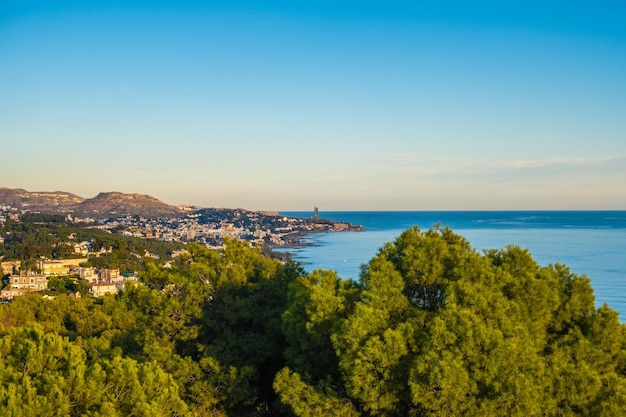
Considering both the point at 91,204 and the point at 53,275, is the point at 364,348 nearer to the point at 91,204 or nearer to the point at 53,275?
the point at 53,275

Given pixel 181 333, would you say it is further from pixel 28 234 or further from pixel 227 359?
pixel 28 234

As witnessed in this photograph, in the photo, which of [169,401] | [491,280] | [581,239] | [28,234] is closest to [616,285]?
[491,280]

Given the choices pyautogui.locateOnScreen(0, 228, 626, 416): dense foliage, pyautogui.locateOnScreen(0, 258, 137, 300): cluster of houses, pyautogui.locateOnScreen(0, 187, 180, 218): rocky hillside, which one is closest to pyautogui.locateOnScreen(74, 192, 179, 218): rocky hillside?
pyautogui.locateOnScreen(0, 187, 180, 218): rocky hillside

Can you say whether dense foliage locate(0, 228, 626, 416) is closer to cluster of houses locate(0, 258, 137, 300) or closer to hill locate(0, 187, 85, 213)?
cluster of houses locate(0, 258, 137, 300)

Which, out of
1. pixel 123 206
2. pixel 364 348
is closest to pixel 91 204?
pixel 123 206

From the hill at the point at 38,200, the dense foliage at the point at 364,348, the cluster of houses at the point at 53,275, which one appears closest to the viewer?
the dense foliage at the point at 364,348

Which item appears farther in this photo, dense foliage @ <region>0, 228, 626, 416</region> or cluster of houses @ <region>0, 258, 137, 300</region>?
cluster of houses @ <region>0, 258, 137, 300</region>

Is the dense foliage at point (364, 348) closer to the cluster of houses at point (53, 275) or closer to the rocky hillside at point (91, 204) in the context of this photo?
the cluster of houses at point (53, 275)

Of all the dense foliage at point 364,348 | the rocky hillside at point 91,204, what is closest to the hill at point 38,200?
the rocky hillside at point 91,204
